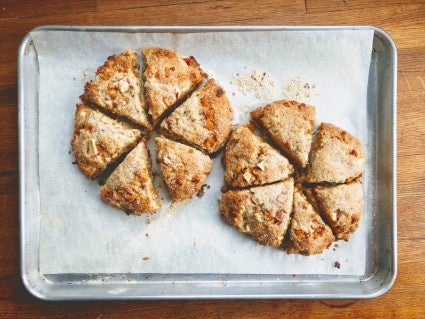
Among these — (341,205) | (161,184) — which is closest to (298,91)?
(341,205)

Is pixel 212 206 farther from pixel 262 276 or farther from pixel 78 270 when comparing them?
pixel 78 270

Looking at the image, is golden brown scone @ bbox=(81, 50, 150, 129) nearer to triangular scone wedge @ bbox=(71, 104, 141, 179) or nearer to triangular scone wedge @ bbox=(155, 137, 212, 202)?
triangular scone wedge @ bbox=(71, 104, 141, 179)

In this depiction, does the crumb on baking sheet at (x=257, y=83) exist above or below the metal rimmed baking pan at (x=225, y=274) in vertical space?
above

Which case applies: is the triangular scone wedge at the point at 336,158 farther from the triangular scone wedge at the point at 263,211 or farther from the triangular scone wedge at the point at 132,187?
the triangular scone wedge at the point at 132,187

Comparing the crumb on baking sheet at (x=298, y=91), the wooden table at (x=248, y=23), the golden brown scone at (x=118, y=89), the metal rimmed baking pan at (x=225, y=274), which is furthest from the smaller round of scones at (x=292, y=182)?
the golden brown scone at (x=118, y=89)

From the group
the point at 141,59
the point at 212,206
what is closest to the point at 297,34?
the point at 141,59

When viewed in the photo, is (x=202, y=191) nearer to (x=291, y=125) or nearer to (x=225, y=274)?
(x=225, y=274)

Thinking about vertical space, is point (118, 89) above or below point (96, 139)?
above
